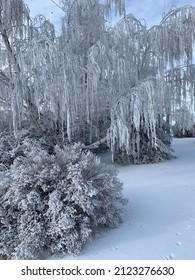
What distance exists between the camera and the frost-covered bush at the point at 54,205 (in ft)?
8.71

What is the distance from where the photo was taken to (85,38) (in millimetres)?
6625

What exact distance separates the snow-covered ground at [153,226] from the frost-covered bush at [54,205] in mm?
192

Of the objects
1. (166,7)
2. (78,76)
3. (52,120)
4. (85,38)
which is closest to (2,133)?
(52,120)

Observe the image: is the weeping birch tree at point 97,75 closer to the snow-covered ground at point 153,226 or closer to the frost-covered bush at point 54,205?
the snow-covered ground at point 153,226

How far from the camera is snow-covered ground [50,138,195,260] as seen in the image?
2.59 meters

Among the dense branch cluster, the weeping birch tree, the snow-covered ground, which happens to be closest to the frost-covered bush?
the dense branch cluster

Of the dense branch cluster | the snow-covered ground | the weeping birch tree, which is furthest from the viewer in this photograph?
the weeping birch tree

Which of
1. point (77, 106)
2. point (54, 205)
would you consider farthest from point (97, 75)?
point (54, 205)

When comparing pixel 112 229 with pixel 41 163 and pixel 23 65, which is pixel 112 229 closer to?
pixel 41 163

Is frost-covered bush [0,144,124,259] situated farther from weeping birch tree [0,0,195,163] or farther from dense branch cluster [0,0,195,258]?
weeping birch tree [0,0,195,163]

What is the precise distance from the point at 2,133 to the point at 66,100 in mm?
2111

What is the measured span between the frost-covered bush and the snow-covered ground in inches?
7.5

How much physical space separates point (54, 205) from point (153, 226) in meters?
1.25
